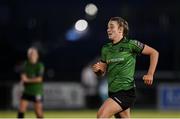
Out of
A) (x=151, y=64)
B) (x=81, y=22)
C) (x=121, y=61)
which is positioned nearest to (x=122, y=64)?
(x=121, y=61)

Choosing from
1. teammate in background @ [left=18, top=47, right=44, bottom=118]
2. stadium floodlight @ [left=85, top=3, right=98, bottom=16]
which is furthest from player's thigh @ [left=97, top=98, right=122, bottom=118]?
stadium floodlight @ [left=85, top=3, right=98, bottom=16]

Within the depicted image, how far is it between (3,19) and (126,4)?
5.00m

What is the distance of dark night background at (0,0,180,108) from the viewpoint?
27250 mm

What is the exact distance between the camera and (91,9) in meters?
28.9

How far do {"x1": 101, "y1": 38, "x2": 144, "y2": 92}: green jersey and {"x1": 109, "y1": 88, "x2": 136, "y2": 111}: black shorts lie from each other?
6 centimetres

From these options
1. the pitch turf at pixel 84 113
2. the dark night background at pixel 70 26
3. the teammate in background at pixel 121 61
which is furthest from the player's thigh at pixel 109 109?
the dark night background at pixel 70 26

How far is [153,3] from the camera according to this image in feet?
93.5

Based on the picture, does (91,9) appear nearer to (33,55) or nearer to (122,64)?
(33,55)

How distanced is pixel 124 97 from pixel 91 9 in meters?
18.2

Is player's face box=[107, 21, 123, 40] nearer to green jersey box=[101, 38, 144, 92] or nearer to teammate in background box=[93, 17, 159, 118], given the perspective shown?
teammate in background box=[93, 17, 159, 118]

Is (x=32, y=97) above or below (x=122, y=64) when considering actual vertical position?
below

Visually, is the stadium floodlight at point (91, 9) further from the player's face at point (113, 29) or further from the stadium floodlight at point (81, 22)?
the player's face at point (113, 29)

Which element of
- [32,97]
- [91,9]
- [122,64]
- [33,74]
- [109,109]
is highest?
[91,9]

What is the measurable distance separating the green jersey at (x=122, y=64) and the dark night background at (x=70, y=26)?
1569cm
